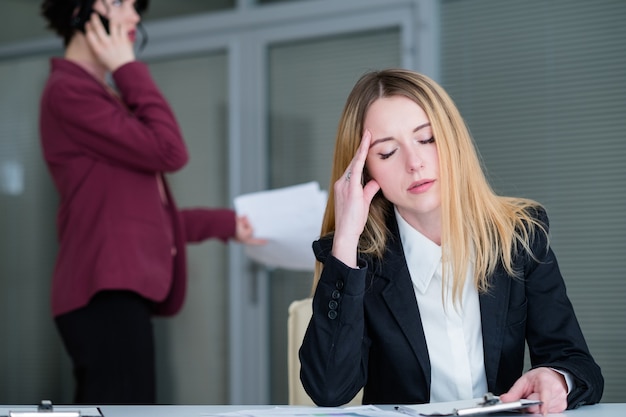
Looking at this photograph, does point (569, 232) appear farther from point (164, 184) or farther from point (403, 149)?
point (403, 149)

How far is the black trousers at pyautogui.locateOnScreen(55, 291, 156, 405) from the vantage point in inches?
106

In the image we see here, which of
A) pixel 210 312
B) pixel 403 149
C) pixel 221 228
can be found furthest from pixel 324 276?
pixel 210 312

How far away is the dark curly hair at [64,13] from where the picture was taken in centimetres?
284

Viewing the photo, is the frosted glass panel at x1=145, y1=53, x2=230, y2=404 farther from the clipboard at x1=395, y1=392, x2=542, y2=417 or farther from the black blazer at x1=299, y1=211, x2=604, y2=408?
the clipboard at x1=395, y1=392, x2=542, y2=417

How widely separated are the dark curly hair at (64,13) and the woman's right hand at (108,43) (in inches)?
1.8

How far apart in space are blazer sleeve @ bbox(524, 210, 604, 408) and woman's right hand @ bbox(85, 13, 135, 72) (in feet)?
5.16

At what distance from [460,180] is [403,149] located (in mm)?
129

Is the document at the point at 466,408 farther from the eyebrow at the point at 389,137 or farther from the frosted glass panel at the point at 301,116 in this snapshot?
the frosted glass panel at the point at 301,116

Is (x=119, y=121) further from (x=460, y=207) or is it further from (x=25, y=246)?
(x=25, y=246)

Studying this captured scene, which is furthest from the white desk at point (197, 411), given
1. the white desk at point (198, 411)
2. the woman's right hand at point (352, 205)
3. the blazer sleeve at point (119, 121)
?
the blazer sleeve at point (119, 121)

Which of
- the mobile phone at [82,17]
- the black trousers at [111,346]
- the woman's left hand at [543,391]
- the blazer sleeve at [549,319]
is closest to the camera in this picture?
the woman's left hand at [543,391]

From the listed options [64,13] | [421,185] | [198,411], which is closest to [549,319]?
[421,185]

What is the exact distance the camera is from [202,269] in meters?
4.09

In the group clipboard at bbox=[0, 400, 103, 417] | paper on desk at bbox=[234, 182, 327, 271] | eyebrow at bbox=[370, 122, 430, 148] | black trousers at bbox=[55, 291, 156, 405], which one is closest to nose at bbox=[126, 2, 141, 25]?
paper on desk at bbox=[234, 182, 327, 271]
